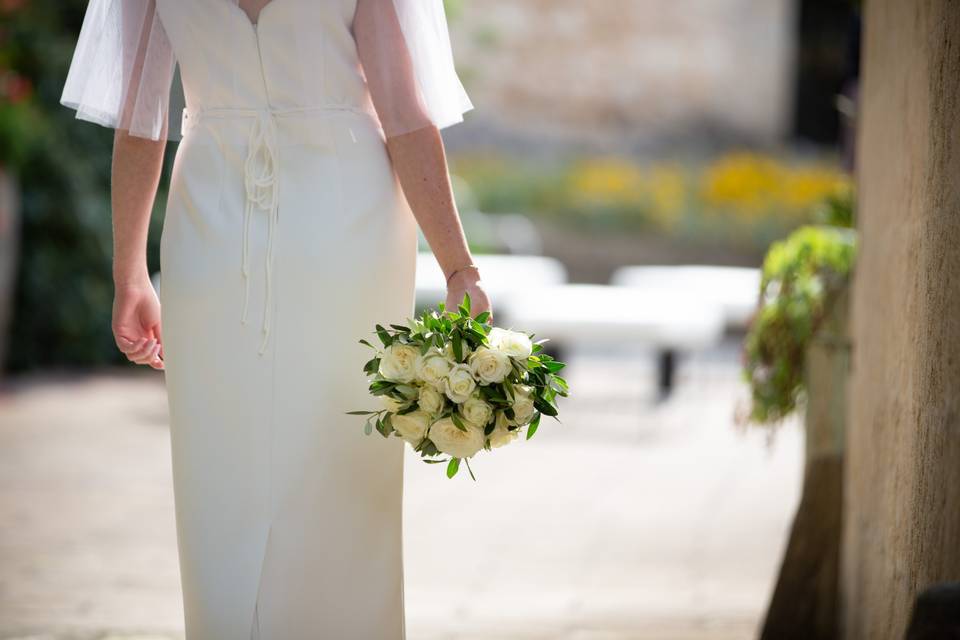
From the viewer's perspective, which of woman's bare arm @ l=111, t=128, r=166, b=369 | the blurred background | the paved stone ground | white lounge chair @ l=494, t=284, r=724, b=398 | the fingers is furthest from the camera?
white lounge chair @ l=494, t=284, r=724, b=398

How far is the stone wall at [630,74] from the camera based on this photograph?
12430 millimetres

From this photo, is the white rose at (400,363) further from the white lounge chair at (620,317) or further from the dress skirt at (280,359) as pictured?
the white lounge chair at (620,317)

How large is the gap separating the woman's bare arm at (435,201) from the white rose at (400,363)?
0.66 ft

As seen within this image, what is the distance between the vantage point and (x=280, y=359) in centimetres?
216

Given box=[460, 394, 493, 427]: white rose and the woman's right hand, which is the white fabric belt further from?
box=[460, 394, 493, 427]: white rose

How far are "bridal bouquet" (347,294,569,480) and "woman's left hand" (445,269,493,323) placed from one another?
0.14 meters

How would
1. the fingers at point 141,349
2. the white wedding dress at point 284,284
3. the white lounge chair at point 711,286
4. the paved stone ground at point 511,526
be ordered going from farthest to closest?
the white lounge chair at point 711,286 < the paved stone ground at point 511,526 < the fingers at point 141,349 < the white wedding dress at point 284,284

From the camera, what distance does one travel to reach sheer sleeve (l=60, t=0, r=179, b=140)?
2238mm

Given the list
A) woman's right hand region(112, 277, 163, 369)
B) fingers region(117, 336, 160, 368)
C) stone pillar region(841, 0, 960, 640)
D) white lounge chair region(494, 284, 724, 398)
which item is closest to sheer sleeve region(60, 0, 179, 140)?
woman's right hand region(112, 277, 163, 369)

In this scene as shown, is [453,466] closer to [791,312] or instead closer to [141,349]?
[141,349]

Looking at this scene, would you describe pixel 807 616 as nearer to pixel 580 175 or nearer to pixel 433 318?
pixel 433 318

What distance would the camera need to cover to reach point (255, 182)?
2.14 meters

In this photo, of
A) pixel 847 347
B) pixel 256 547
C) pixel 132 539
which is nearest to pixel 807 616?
pixel 847 347

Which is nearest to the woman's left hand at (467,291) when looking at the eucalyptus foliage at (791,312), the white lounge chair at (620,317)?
the eucalyptus foliage at (791,312)
